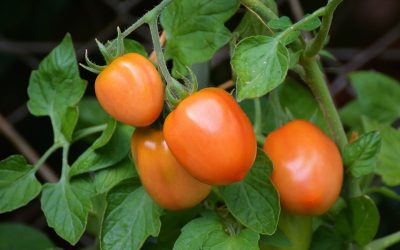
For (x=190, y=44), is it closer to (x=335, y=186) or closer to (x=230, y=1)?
(x=230, y=1)

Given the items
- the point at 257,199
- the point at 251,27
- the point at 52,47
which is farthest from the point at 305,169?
the point at 52,47

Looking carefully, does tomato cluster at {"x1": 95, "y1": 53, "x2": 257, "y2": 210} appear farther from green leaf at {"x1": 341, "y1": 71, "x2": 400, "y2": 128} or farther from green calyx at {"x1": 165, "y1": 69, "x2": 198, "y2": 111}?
green leaf at {"x1": 341, "y1": 71, "x2": 400, "y2": 128}

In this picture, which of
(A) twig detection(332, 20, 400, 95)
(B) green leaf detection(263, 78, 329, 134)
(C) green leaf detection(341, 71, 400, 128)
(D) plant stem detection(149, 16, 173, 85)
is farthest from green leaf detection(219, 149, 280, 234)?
(A) twig detection(332, 20, 400, 95)

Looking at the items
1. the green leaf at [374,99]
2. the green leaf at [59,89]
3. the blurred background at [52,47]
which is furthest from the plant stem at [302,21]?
the blurred background at [52,47]

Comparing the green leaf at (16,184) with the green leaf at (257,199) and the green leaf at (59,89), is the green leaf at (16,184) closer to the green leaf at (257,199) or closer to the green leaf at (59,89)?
the green leaf at (59,89)

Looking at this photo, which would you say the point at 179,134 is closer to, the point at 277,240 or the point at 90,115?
the point at 277,240

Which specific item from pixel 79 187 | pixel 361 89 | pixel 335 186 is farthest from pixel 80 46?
pixel 335 186
